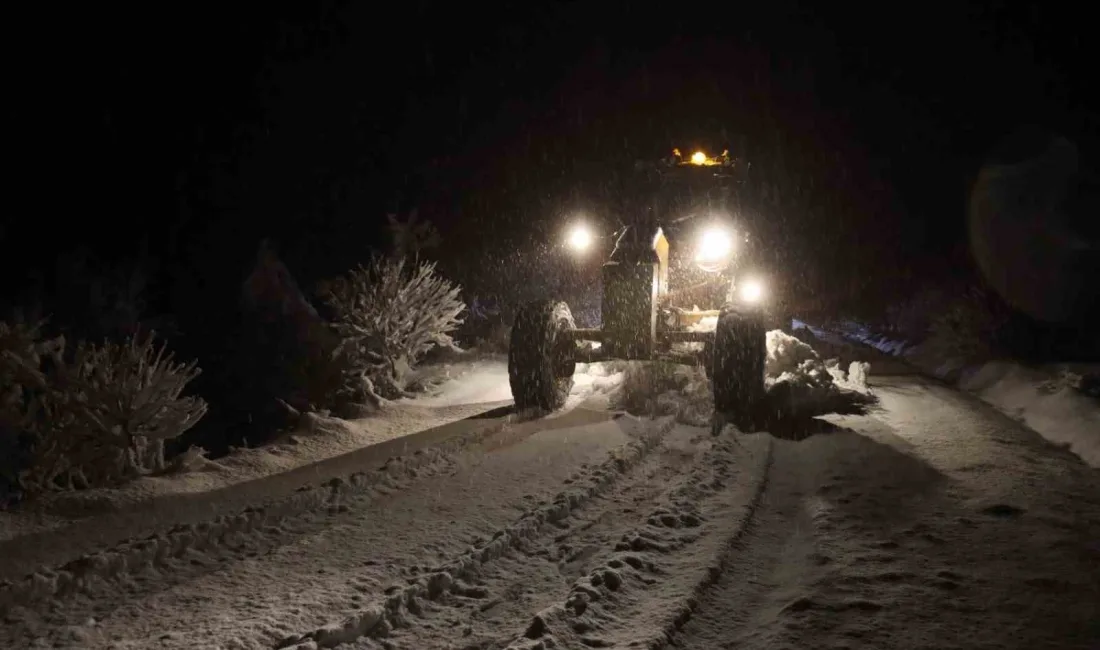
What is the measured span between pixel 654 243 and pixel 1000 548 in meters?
4.93

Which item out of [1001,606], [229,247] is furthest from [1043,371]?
[229,247]

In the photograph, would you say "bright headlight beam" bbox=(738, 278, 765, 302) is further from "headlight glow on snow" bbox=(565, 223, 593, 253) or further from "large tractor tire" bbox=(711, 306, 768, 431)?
"headlight glow on snow" bbox=(565, 223, 593, 253)

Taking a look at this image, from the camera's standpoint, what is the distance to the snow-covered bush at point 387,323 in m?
9.96

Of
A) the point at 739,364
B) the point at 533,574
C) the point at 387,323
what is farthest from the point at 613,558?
the point at 387,323

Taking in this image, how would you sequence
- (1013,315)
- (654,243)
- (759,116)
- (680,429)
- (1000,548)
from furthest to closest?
1. (759,116)
2. (1013,315)
3. (654,243)
4. (680,429)
5. (1000,548)

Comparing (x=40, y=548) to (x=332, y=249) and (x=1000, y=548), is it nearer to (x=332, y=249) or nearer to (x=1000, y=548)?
(x=1000, y=548)

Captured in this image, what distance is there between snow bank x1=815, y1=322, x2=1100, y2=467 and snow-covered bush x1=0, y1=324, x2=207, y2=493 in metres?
8.16

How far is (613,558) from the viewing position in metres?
3.97

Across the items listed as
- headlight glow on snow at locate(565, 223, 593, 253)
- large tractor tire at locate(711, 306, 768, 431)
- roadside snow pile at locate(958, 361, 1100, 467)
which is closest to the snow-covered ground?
roadside snow pile at locate(958, 361, 1100, 467)

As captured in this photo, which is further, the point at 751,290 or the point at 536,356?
the point at 751,290

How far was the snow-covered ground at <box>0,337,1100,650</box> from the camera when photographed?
3273 mm

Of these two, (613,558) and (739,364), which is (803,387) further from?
(613,558)

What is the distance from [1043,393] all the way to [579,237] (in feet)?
19.6

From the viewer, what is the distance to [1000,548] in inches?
163
